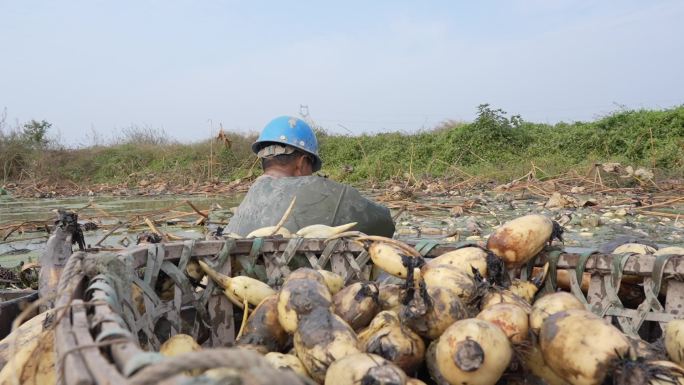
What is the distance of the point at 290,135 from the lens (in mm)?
4199

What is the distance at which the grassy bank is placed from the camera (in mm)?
13383

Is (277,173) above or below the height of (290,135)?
below

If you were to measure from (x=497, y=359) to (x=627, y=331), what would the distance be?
782 millimetres

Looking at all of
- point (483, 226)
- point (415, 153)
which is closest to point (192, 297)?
point (483, 226)

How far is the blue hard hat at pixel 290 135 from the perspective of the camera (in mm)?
4188

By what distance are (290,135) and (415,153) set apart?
13.1 meters

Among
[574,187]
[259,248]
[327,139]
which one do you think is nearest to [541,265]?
[259,248]

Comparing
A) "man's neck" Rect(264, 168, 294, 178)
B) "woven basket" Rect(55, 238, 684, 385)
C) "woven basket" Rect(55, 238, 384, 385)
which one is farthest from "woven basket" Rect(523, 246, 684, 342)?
"man's neck" Rect(264, 168, 294, 178)

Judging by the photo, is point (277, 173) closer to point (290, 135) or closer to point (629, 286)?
point (290, 135)

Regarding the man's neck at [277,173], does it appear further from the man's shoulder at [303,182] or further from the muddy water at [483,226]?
the muddy water at [483,226]

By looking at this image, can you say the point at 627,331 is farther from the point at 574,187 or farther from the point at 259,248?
the point at 574,187

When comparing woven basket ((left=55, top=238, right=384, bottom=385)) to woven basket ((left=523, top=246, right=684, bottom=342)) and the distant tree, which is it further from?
the distant tree

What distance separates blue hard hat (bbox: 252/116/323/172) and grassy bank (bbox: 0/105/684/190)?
705cm

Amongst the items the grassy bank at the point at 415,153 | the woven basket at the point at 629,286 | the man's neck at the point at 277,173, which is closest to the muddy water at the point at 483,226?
the man's neck at the point at 277,173
